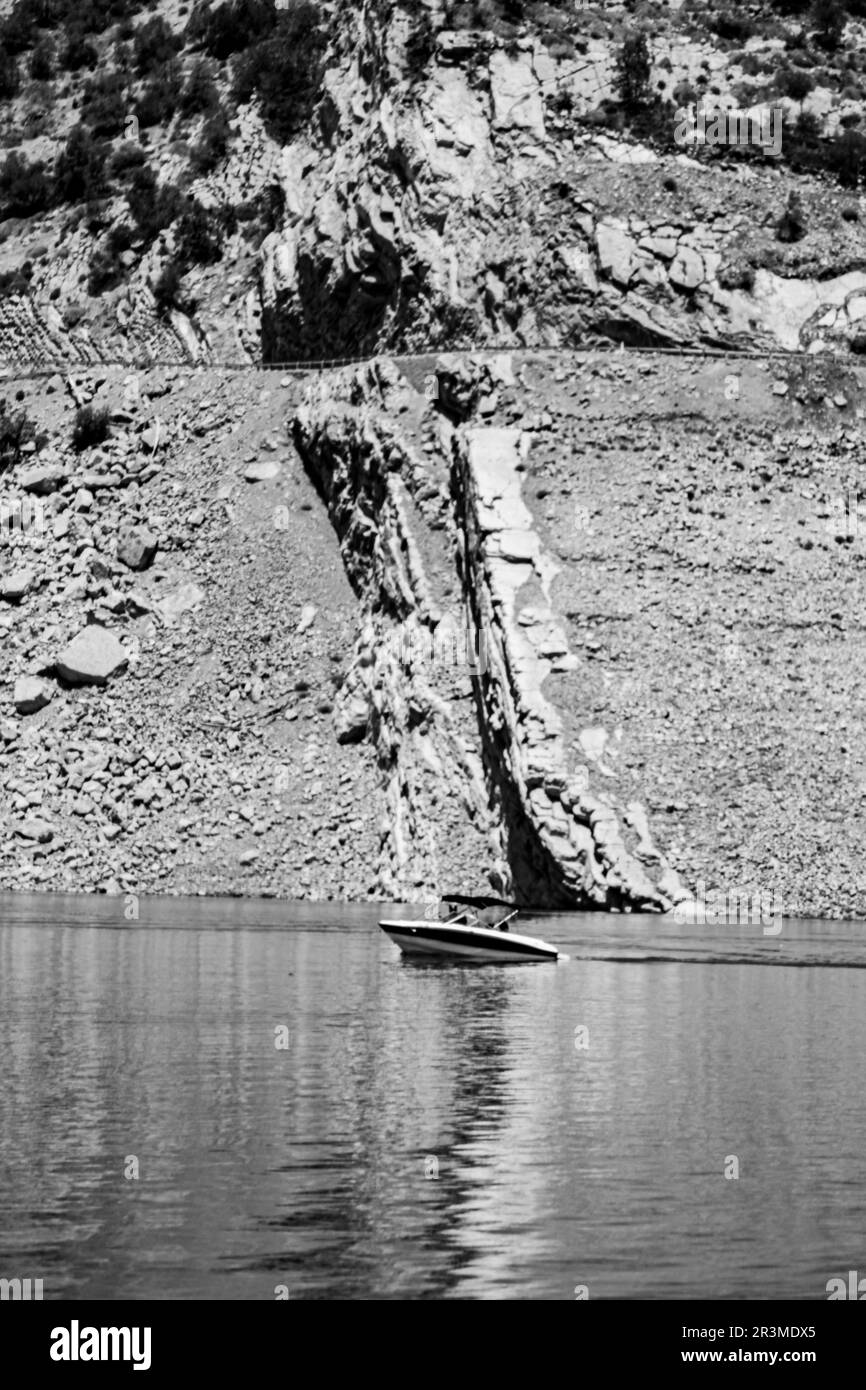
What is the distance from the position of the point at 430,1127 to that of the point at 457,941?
20554mm

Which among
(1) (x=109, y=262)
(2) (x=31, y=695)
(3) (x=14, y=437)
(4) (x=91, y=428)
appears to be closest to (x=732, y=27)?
(4) (x=91, y=428)

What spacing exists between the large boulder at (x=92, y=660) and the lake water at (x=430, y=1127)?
85.0 ft

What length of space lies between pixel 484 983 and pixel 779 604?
2179 cm

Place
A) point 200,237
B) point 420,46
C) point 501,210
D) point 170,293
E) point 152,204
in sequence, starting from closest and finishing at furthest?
1. point 501,210
2. point 420,46
3. point 170,293
4. point 200,237
5. point 152,204

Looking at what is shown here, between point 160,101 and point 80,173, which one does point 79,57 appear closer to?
point 160,101

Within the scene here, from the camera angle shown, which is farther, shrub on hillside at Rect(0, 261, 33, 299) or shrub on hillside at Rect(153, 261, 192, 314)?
shrub on hillside at Rect(0, 261, 33, 299)

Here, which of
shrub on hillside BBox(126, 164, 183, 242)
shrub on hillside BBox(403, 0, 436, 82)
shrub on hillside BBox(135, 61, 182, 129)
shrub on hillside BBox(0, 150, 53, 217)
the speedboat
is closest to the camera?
the speedboat

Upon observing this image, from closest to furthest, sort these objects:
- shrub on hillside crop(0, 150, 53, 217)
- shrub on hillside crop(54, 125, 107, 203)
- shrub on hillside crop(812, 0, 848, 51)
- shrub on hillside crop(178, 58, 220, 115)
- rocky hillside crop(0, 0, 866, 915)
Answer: rocky hillside crop(0, 0, 866, 915)
shrub on hillside crop(812, 0, 848, 51)
shrub on hillside crop(54, 125, 107, 203)
shrub on hillside crop(0, 150, 53, 217)
shrub on hillside crop(178, 58, 220, 115)

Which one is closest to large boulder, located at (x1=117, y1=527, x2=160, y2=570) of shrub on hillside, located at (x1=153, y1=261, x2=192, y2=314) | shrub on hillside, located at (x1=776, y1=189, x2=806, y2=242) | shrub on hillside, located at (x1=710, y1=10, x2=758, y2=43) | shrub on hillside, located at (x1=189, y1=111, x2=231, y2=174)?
shrub on hillside, located at (x1=153, y1=261, x2=192, y2=314)

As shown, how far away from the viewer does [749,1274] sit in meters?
21.8

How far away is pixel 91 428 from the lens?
80.2 metres

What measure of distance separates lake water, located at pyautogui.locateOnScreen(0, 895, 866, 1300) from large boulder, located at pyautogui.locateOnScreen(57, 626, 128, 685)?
2591 centimetres

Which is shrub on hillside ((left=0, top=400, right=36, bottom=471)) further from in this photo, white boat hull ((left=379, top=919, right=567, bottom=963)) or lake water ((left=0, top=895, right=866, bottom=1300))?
white boat hull ((left=379, top=919, right=567, bottom=963))

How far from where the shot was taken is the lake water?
72.3 ft
